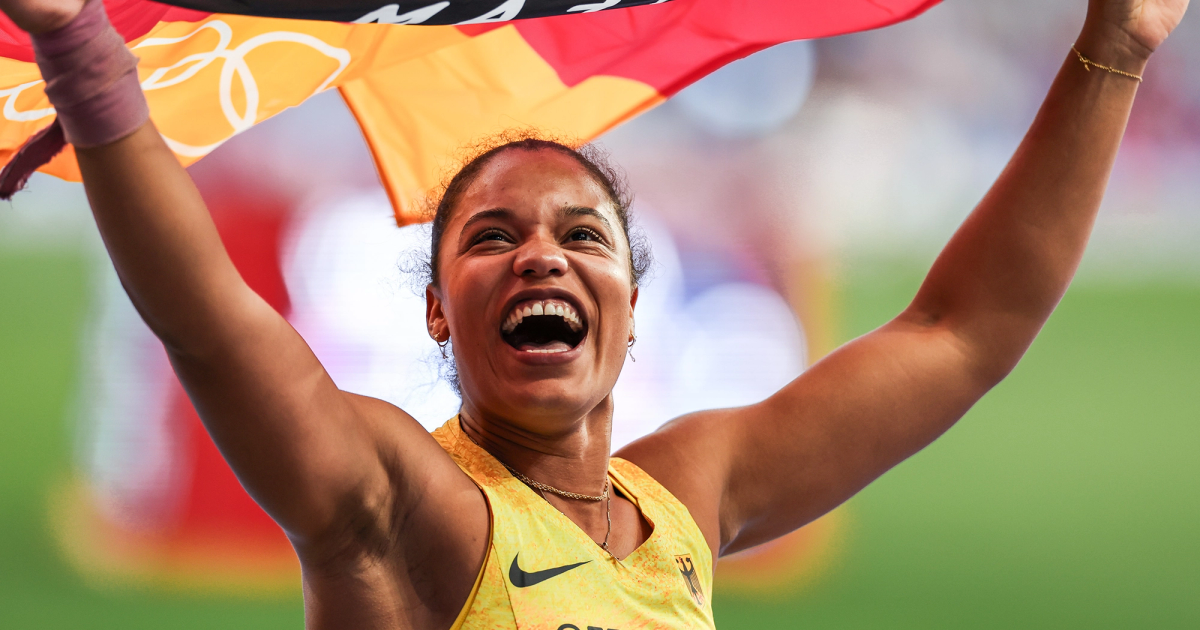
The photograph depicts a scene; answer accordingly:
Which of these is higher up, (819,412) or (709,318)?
(819,412)

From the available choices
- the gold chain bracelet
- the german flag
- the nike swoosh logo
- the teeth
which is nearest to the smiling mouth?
the teeth

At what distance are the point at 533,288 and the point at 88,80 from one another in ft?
1.74

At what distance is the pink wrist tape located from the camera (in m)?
0.67

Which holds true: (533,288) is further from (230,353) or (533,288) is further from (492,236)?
(230,353)

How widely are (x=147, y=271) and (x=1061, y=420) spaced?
3461 mm

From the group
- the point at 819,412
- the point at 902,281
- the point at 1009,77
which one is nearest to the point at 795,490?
the point at 819,412

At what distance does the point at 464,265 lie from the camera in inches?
44.7

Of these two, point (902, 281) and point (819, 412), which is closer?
point (819, 412)

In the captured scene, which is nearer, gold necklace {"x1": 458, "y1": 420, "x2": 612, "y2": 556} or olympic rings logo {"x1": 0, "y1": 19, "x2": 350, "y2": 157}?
gold necklace {"x1": 458, "y1": 420, "x2": 612, "y2": 556}

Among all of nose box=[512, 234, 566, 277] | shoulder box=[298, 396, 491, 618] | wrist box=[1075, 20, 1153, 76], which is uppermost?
wrist box=[1075, 20, 1153, 76]

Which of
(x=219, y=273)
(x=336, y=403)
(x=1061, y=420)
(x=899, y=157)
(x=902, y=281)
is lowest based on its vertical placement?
(x=1061, y=420)

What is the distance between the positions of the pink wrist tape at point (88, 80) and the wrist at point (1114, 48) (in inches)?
45.1

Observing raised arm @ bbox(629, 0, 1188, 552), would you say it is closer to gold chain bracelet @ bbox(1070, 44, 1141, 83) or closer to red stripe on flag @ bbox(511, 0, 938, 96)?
gold chain bracelet @ bbox(1070, 44, 1141, 83)

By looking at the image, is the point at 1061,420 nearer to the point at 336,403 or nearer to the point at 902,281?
the point at 902,281
